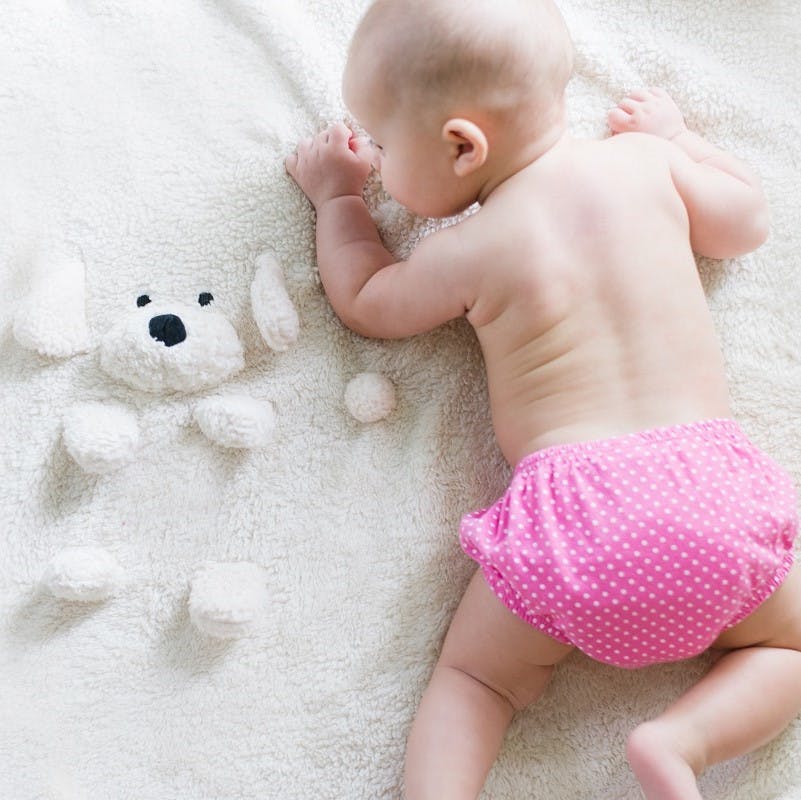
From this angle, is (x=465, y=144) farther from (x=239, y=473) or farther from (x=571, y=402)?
(x=239, y=473)

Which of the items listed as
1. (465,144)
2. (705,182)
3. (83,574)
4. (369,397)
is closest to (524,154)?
(465,144)

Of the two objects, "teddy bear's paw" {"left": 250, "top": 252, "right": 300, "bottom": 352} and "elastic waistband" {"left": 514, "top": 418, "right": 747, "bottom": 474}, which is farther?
"teddy bear's paw" {"left": 250, "top": 252, "right": 300, "bottom": 352}

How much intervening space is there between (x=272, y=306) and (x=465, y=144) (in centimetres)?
28

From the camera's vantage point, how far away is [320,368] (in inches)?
44.3

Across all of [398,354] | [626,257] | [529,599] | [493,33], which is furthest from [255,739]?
[493,33]

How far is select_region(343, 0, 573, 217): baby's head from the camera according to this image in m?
0.91

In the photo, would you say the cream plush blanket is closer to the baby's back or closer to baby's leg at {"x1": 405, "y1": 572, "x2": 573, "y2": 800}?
baby's leg at {"x1": 405, "y1": 572, "x2": 573, "y2": 800}

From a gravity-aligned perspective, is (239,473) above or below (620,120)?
Result: below

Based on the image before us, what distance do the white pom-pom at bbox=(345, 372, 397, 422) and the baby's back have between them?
17 cm

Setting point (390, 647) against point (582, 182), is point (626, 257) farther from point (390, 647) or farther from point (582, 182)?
point (390, 647)

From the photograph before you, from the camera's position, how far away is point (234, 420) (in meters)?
1.07

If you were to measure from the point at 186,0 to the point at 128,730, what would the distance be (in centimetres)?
85

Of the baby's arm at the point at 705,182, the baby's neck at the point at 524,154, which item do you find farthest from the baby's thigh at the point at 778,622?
the baby's neck at the point at 524,154

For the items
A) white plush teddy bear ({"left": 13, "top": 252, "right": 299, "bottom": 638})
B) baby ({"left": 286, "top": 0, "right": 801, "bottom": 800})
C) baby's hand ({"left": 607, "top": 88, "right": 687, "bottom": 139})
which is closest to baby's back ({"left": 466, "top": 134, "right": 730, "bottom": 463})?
baby ({"left": 286, "top": 0, "right": 801, "bottom": 800})
